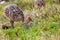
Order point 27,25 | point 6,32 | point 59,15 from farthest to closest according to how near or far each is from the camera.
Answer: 1. point 59,15
2. point 27,25
3. point 6,32

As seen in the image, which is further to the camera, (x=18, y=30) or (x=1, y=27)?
(x=1, y=27)

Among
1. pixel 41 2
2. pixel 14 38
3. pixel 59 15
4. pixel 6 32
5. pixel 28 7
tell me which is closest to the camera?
pixel 14 38

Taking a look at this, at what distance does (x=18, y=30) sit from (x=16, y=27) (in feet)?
1.08

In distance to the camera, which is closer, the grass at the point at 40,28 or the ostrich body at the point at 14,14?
the grass at the point at 40,28

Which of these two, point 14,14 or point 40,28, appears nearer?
point 40,28

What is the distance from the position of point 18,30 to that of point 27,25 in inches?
20.3

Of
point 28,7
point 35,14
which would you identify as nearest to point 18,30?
point 35,14

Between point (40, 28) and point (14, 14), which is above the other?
point (14, 14)

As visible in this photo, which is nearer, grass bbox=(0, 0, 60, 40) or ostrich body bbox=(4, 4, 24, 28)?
grass bbox=(0, 0, 60, 40)

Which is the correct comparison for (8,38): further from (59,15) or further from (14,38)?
(59,15)

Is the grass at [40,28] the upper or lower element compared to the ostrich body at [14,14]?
lower

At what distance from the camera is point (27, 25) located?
27.4ft

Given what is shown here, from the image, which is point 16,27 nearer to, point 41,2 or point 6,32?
point 6,32

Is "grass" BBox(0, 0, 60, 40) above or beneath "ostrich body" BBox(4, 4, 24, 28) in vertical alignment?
beneath
